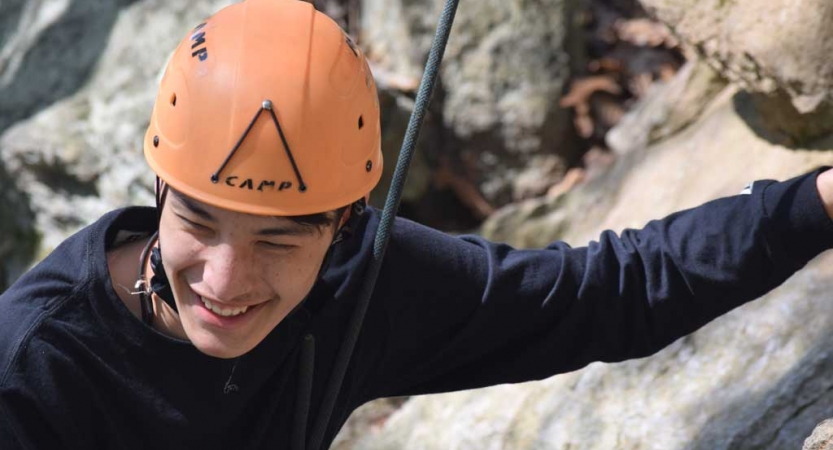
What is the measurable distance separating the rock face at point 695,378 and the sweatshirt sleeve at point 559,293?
1.56ft

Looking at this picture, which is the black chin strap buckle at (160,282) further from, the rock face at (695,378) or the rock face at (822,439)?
the rock face at (695,378)

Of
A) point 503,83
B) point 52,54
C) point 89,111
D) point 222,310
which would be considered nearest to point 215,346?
point 222,310

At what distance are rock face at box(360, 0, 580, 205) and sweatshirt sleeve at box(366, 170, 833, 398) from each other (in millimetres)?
2583

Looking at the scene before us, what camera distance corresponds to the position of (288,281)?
221cm

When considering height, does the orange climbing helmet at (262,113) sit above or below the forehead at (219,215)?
above

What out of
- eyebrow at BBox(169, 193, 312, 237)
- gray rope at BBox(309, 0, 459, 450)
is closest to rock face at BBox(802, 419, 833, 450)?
gray rope at BBox(309, 0, 459, 450)

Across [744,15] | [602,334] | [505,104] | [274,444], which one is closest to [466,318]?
[602,334]

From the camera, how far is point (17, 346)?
7.32 feet

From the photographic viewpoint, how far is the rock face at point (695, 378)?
9.63 ft

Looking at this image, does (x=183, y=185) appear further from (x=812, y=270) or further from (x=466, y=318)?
(x=812, y=270)

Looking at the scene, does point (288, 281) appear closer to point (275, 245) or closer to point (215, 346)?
point (275, 245)

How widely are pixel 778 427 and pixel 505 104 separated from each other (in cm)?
264

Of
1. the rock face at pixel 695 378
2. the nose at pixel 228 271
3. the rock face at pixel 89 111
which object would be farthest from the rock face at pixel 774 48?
the rock face at pixel 89 111

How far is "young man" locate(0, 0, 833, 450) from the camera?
2.14 meters
